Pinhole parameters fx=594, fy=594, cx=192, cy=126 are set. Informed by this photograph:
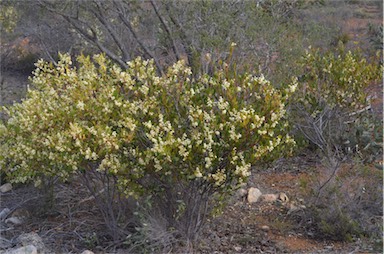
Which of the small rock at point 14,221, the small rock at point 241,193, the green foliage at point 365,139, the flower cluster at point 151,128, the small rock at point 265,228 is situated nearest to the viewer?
the flower cluster at point 151,128

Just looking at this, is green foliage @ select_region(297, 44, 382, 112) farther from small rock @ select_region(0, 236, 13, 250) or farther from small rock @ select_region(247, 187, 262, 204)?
small rock @ select_region(0, 236, 13, 250)

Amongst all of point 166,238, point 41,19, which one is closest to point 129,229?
point 166,238

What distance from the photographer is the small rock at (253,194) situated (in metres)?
5.29

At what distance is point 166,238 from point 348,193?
5.18ft

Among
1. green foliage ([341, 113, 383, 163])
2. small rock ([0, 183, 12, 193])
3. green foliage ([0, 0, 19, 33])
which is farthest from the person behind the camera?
green foliage ([0, 0, 19, 33])

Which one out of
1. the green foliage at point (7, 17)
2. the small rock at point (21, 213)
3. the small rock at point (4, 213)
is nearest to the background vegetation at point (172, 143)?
the small rock at point (21, 213)

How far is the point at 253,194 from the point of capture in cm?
534

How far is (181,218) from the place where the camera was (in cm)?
438

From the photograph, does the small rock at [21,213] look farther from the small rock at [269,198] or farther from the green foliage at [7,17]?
the green foliage at [7,17]

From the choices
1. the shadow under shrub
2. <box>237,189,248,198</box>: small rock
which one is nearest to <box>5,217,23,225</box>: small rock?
<box>237,189,248,198</box>: small rock

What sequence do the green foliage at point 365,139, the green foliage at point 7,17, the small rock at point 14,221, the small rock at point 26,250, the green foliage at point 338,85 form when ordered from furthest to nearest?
the green foliage at point 7,17, the green foliage at point 338,85, the green foliage at point 365,139, the small rock at point 14,221, the small rock at point 26,250

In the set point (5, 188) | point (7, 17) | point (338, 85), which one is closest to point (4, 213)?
point (5, 188)

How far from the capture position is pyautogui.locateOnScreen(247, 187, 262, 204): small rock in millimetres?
5289

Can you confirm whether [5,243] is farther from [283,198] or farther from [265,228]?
[283,198]
